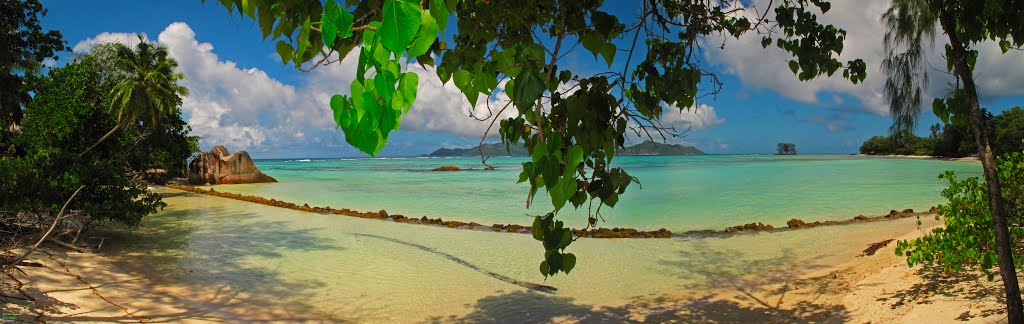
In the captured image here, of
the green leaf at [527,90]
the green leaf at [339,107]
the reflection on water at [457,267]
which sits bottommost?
the reflection on water at [457,267]

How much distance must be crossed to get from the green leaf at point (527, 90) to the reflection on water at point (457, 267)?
3.89 meters

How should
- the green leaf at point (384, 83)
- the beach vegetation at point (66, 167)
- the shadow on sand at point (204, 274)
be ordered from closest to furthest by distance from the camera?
the green leaf at point (384, 83) → the shadow on sand at point (204, 274) → the beach vegetation at point (66, 167)

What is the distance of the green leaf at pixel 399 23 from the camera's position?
0.59 meters

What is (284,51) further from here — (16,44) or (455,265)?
(16,44)

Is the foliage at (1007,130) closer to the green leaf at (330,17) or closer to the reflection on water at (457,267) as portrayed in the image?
the reflection on water at (457,267)

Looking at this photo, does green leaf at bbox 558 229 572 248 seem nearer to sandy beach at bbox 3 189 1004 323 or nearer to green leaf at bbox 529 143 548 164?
green leaf at bbox 529 143 548 164

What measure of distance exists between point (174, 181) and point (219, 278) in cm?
2493

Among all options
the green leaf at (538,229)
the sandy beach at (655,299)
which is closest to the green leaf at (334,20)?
the green leaf at (538,229)

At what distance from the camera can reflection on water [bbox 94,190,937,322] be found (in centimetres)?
502

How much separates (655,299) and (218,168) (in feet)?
81.3

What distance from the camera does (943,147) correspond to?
51.1 metres

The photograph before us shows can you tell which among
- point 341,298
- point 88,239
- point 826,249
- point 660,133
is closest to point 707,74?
point 660,133

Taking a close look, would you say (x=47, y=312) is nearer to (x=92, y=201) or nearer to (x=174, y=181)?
(x=92, y=201)

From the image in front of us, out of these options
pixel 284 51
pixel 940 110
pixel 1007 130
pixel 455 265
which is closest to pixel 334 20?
pixel 284 51
